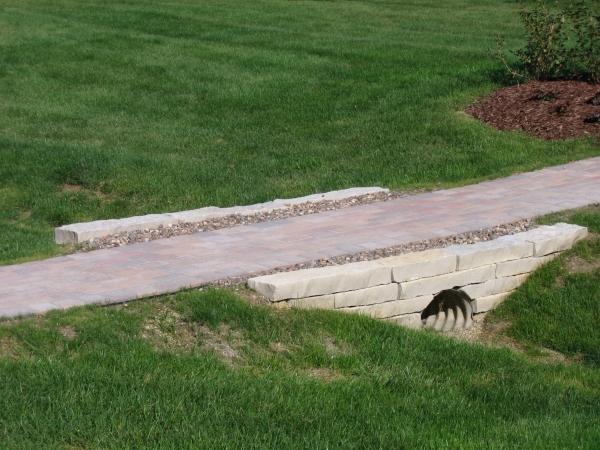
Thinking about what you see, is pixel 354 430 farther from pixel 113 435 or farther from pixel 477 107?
pixel 477 107

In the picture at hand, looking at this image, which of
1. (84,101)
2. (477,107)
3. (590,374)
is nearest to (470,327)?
(590,374)

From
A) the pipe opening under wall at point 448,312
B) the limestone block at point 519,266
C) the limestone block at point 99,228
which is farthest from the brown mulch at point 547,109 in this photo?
the limestone block at point 99,228

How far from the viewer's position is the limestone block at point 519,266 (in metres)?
6.85

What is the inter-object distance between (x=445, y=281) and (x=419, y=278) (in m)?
0.27

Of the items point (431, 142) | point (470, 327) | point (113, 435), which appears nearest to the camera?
point (113, 435)

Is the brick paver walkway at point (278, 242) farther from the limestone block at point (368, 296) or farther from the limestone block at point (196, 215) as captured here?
the limestone block at point (368, 296)

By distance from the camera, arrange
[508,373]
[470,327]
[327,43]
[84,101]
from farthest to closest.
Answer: [327,43], [84,101], [470,327], [508,373]

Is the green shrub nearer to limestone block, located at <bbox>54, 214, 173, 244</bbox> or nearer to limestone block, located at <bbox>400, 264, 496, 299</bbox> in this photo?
limestone block, located at <bbox>400, 264, 496, 299</bbox>

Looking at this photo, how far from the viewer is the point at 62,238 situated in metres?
7.14

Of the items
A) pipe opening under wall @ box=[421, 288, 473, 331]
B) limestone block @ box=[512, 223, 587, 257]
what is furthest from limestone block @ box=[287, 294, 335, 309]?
limestone block @ box=[512, 223, 587, 257]

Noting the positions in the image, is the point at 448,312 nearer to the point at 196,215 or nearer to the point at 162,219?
the point at 196,215

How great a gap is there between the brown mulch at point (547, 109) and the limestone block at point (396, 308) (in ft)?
14.9

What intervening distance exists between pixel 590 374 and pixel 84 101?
9.84 meters

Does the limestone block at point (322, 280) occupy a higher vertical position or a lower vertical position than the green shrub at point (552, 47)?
lower
